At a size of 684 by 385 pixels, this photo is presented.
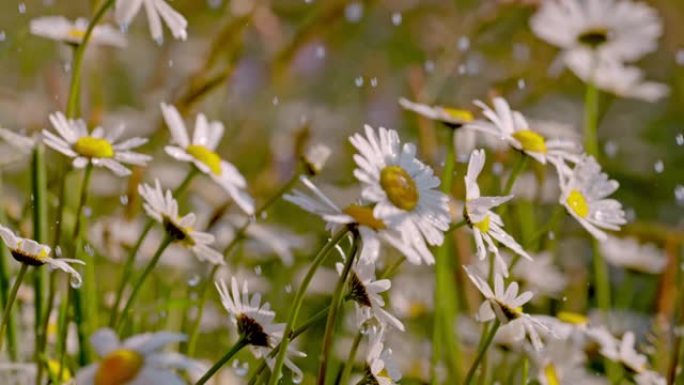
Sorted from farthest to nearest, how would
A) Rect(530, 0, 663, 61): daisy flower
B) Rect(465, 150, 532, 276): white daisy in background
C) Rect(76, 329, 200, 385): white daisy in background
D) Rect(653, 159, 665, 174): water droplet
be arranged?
Rect(653, 159, 665, 174): water droplet → Rect(530, 0, 663, 61): daisy flower → Rect(465, 150, 532, 276): white daisy in background → Rect(76, 329, 200, 385): white daisy in background

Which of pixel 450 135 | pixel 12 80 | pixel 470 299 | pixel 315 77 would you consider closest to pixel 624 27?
pixel 470 299

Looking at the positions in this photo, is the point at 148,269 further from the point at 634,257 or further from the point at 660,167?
the point at 660,167

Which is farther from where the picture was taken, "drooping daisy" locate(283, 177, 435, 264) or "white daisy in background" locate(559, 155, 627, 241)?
"white daisy in background" locate(559, 155, 627, 241)

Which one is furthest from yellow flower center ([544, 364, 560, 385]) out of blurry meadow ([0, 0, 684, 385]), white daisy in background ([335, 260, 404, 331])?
white daisy in background ([335, 260, 404, 331])

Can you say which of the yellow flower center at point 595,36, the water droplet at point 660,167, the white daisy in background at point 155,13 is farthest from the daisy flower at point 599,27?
the white daisy in background at point 155,13

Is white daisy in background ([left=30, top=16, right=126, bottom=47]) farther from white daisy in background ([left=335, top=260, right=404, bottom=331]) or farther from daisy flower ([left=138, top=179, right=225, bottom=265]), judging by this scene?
white daisy in background ([left=335, top=260, right=404, bottom=331])

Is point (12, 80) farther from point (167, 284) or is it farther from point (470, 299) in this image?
point (470, 299)
